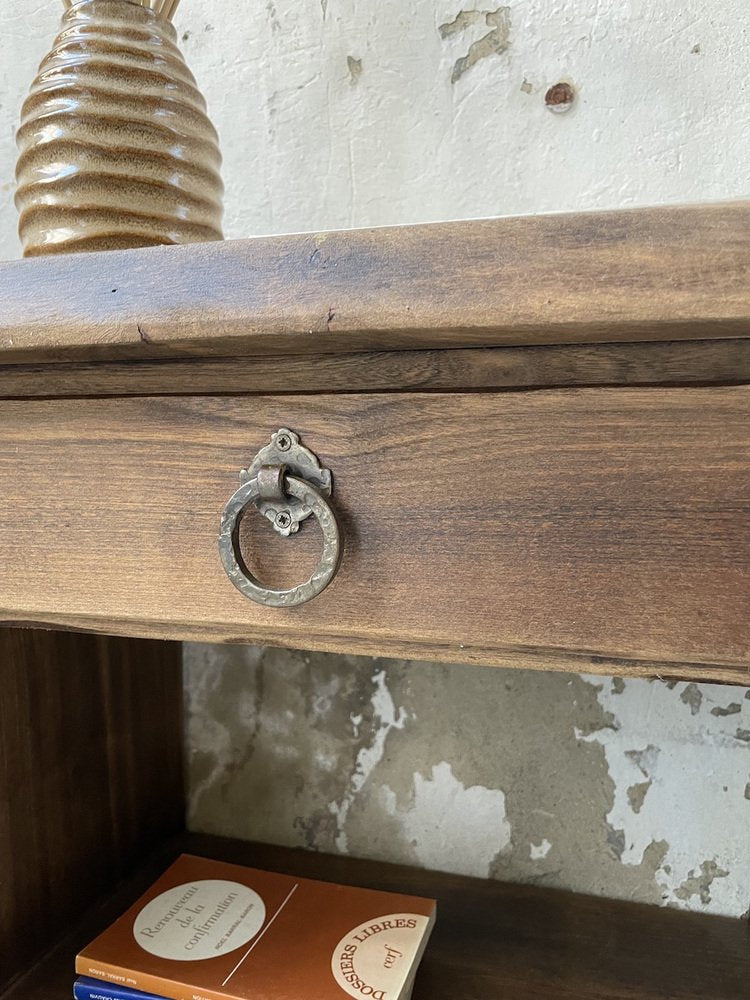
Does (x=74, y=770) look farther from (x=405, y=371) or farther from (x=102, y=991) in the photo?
(x=405, y=371)

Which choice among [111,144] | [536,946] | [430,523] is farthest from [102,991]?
[111,144]

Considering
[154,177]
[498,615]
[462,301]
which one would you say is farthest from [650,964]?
[154,177]

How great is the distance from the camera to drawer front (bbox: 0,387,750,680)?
1.02ft

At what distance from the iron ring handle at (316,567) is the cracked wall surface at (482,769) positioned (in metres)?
0.45

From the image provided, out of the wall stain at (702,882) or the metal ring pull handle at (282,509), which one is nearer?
the metal ring pull handle at (282,509)

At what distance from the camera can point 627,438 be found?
0.31m

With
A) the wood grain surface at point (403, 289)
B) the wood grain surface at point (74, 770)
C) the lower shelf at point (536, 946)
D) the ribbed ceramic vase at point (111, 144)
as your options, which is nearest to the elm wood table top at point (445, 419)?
the wood grain surface at point (403, 289)

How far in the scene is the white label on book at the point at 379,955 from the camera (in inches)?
21.1

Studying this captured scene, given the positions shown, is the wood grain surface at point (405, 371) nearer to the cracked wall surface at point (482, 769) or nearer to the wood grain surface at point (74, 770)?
the wood grain surface at point (74, 770)

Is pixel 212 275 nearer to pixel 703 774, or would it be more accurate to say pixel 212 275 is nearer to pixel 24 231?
pixel 24 231

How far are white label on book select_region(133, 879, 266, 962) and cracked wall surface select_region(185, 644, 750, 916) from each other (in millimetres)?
164

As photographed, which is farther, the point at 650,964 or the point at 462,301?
the point at 650,964

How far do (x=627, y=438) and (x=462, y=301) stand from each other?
91 millimetres

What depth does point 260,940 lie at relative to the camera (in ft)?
1.98
